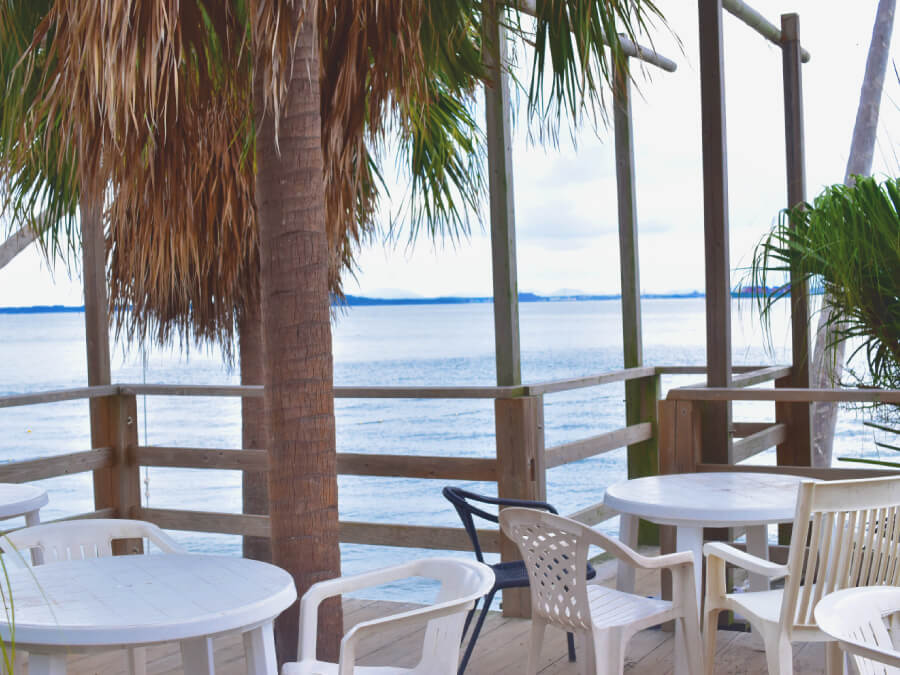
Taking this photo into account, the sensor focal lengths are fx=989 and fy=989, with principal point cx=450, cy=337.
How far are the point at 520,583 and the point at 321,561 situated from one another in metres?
0.69

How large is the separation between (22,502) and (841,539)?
7.93 ft

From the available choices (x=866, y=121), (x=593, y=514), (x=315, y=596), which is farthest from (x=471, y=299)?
(x=315, y=596)

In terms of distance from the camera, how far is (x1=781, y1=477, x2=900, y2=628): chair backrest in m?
2.08

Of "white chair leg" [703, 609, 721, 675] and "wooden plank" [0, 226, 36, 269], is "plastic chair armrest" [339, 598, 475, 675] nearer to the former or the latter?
"white chair leg" [703, 609, 721, 675]

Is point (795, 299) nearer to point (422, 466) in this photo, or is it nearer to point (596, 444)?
point (596, 444)

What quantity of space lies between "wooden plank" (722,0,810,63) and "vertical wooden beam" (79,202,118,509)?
3.03 meters

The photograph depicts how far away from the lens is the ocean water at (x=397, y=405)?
875 inches

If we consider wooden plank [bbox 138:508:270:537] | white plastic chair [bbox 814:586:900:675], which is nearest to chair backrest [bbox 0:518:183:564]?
white plastic chair [bbox 814:586:900:675]

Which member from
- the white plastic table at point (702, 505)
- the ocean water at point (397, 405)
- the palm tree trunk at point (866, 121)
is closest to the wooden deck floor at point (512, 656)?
the white plastic table at point (702, 505)

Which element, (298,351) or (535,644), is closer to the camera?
(298,351)

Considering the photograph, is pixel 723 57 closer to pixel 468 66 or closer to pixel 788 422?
pixel 468 66

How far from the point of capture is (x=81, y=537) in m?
2.58

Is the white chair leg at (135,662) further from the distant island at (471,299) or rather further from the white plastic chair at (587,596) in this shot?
the distant island at (471,299)

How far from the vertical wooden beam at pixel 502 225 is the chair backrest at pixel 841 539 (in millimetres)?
→ 1831
